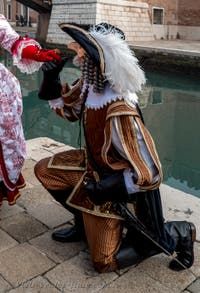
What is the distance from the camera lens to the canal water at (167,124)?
5.40 meters

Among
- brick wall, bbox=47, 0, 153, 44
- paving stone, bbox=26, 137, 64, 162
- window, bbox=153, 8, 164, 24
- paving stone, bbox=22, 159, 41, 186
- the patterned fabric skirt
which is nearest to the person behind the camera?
the patterned fabric skirt

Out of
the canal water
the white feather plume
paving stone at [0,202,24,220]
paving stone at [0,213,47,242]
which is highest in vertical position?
the white feather plume

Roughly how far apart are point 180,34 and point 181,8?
1.21 metres

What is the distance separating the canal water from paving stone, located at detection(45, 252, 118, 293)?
2538mm

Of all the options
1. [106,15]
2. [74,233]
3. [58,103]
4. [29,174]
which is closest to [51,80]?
[58,103]

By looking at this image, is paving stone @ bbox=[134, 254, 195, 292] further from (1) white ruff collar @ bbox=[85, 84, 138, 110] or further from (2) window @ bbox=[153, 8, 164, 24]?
(2) window @ bbox=[153, 8, 164, 24]

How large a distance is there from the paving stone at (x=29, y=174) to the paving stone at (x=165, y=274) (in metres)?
1.21

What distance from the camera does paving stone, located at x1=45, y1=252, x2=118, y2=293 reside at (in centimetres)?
196

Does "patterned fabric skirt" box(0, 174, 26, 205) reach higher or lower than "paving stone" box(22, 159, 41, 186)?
higher

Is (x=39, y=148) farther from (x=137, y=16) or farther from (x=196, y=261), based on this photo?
(x=137, y=16)

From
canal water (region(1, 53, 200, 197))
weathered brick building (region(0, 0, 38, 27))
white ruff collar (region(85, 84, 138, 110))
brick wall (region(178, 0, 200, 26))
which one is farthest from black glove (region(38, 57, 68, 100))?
weathered brick building (region(0, 0, 38, 27))

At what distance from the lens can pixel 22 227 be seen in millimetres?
2484

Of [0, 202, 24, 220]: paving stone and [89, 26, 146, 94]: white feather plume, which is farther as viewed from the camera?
[0, 202, 24, 220]: paving stone

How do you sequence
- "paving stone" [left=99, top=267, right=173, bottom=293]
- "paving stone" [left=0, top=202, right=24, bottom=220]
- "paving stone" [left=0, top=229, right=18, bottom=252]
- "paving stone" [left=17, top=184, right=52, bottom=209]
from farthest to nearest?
"paving stone" [left=17, top=184, right=52, bottom=209]
"paving stone" [left=0, top=202, right=24, bottom=220]
"paving stone" [left=0, top=229, right=18, bottom=252]
"paving stone" [left=99, top=267, right=173, bottom=293]
